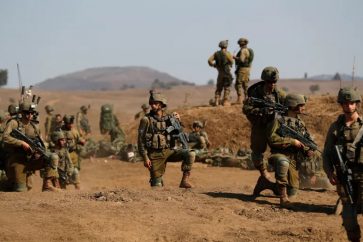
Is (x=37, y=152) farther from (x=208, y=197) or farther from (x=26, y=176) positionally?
(x=208, y=197)

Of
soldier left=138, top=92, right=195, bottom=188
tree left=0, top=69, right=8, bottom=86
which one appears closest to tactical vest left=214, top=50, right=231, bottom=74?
soldier left=138, top=92, right=195, bottom=188

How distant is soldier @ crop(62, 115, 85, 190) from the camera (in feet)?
42.4

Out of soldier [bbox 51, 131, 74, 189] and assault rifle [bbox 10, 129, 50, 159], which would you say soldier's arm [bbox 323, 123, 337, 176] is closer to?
assault rifle [bbox 10, 129, 50, 159]

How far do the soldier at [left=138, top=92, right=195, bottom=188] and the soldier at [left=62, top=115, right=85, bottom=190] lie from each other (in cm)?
254

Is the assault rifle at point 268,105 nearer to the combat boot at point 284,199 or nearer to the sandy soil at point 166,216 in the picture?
the combat boot at point 284,199

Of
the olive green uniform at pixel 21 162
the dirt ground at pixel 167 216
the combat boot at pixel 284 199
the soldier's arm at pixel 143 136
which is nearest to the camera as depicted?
the dirt ground at pixel 167 216

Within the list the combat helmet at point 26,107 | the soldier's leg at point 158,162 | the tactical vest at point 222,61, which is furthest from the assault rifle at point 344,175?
the tactical vest at point 222,61

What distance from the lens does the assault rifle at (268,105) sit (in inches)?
381

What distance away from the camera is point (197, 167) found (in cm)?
1822

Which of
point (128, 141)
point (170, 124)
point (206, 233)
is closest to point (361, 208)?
point (206, 233)

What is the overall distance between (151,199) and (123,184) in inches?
250

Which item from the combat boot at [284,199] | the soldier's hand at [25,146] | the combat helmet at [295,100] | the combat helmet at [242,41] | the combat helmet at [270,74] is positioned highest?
the combat helmet at [242,41]

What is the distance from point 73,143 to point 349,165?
23.3 feet

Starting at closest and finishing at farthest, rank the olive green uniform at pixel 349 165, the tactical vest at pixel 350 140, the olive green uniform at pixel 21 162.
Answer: the olive green uniform at pixel 349 165, the tactical vest at pixel 350 140, the olive green uniform at pixel 21 162
